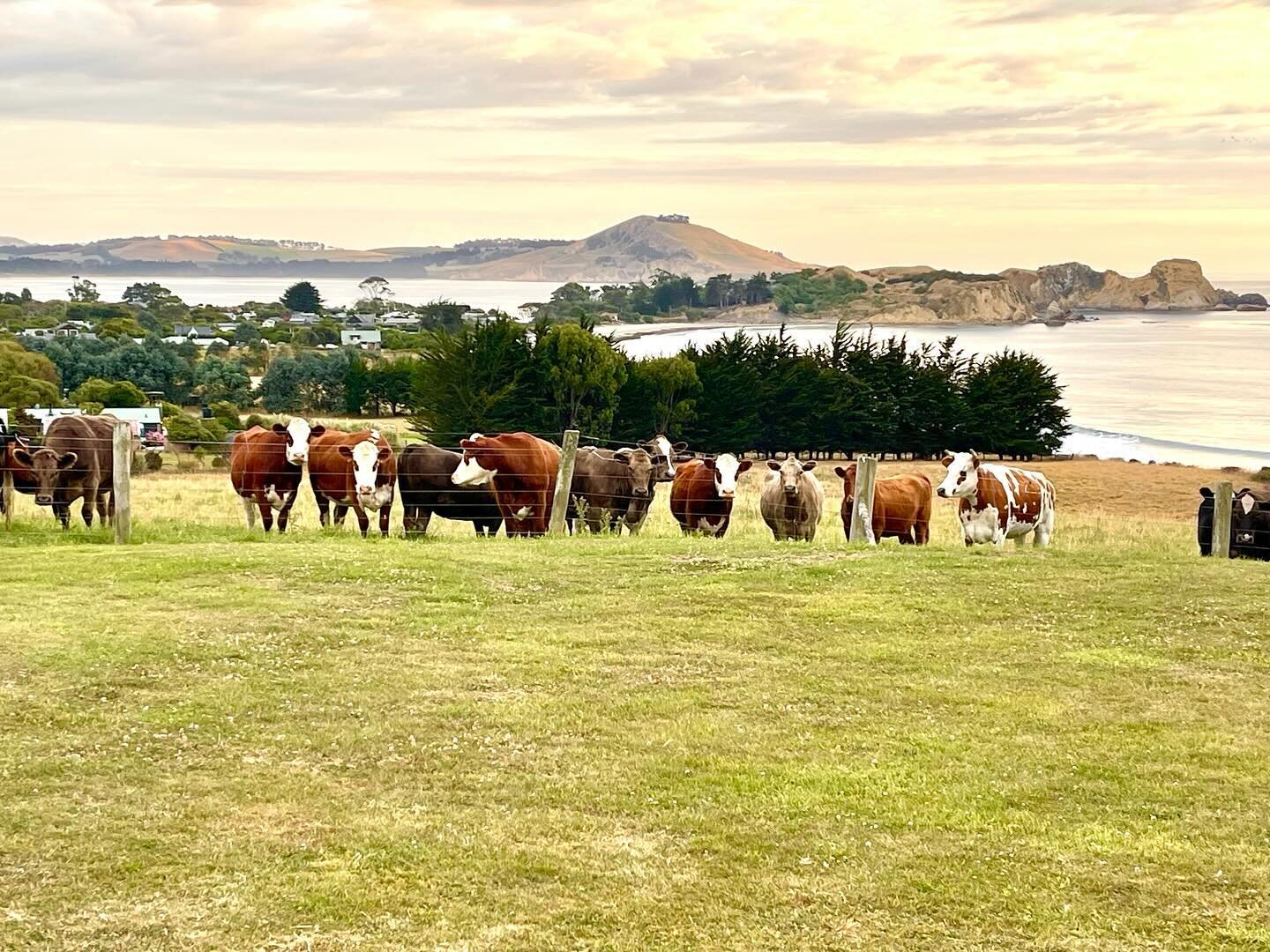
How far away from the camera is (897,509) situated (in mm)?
22656

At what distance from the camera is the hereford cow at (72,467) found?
808 inches

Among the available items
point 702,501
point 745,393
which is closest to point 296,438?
point 702,501

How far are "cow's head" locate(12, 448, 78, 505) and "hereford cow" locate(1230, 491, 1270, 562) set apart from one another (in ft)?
57.7

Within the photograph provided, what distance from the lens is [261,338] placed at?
170625mm

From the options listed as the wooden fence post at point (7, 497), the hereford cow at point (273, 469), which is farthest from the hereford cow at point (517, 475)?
the wooden fence post at point (7, 497)

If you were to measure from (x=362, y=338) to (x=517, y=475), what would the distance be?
153524mm

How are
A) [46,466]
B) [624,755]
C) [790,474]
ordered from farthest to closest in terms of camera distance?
1. [790,474]
2. [46,466]
3. [624,755]

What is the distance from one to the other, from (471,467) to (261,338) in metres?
156

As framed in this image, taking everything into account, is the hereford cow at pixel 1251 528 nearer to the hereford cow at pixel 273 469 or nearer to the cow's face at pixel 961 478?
the cow's face at pixel 961 478

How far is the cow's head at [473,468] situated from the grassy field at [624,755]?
510 centimetres

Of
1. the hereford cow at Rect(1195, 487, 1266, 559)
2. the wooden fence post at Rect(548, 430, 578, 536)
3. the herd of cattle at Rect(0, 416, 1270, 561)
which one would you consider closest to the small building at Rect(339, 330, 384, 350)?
the herd of cattle at Rect(0, 416, 1270, 561)

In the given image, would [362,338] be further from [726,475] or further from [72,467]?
[726,475]

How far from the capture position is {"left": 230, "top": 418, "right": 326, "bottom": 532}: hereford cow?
22109 mm

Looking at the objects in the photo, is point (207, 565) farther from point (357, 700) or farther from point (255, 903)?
point (255, 903)
